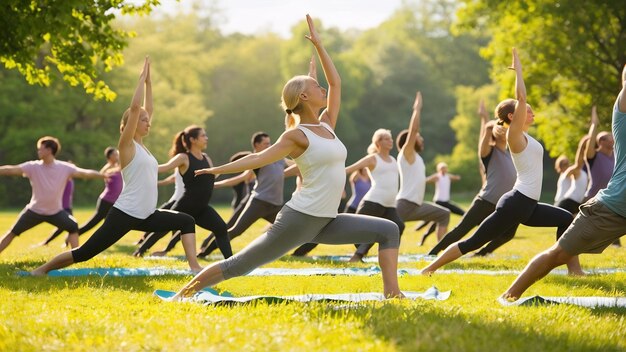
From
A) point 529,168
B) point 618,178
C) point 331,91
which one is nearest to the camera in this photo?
point 618,178

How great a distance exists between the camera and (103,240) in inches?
358

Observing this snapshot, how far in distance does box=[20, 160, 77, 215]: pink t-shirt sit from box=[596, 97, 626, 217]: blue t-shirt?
28.0 feet

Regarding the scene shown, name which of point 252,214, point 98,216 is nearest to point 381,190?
point 252,214

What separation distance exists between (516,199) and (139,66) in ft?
168

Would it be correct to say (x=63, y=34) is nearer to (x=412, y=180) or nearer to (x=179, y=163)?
(x=179, y=163)

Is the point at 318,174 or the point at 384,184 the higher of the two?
the point at 318,174

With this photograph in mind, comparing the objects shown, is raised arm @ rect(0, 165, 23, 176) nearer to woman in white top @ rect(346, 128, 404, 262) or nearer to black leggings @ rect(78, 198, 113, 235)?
black leggings @ rect(78, 198, 113, 235)

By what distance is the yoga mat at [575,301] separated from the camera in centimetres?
686

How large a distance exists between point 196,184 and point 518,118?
474cm

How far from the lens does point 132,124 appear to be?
9039 mm

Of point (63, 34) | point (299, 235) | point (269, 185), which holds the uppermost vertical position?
point (63, 34)

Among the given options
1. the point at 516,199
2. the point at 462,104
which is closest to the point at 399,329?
the point at 516,199

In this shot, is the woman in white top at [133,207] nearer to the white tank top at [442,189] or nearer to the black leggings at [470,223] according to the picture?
the black leggings at [470,223]

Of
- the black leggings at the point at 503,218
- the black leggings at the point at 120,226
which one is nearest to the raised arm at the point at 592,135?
the black leggings at the point at 503,218
